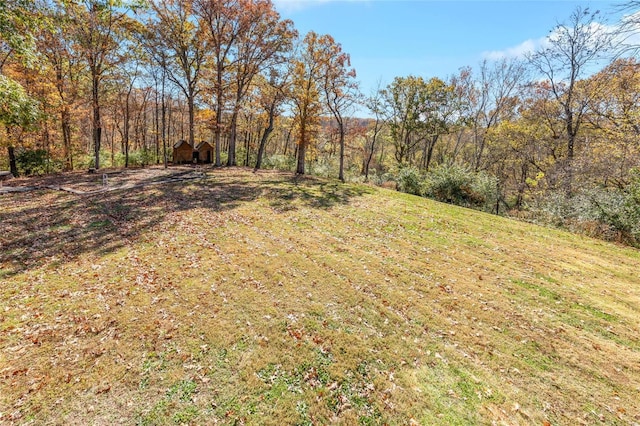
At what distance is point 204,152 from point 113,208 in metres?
17.6

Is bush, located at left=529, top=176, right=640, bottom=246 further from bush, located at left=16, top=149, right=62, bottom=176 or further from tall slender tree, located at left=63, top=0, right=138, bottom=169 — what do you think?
bush, located at left=16, top=149, right=62, bottom=176

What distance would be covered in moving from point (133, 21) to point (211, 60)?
5.72m

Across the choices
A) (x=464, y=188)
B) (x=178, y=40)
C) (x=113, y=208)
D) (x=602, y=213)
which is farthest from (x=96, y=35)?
(x=602, y=213)

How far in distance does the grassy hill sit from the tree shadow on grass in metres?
0.11

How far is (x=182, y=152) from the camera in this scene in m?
26.2

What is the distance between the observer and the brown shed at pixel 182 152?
1022 inches

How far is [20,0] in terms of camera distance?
8062 mm

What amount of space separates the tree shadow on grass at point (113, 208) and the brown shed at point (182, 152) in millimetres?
9577

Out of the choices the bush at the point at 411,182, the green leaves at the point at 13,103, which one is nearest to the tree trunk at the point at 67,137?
the green leaves at the point at 13,103

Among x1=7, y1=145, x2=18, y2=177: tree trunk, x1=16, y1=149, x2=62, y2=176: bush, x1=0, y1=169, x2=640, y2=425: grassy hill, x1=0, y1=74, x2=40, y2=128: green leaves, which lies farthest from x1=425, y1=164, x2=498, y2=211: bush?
x1=7, y1=145, x2=18, y2=177: tree trunk

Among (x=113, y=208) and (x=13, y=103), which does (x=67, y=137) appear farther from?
(x=13, y=103)

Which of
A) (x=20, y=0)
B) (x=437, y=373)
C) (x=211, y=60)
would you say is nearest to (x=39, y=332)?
(x=437, y=373)

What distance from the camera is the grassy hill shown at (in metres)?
3.47

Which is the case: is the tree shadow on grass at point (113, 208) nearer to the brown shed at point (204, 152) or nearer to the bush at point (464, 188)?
the bush at point (464, 188)
